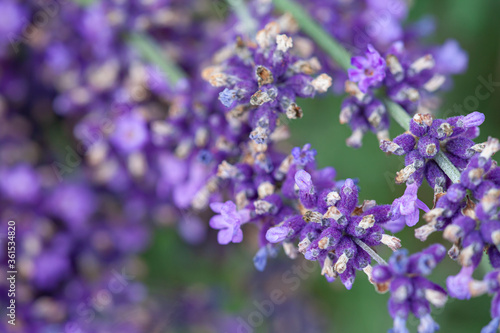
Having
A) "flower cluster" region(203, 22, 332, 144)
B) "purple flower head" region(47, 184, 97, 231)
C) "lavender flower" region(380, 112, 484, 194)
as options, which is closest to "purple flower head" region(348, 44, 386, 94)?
"flower cluster" region(203, 22, 332, 144)

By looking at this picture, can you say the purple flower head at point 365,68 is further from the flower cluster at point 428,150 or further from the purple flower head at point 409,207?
the purple flower head at point 409,207

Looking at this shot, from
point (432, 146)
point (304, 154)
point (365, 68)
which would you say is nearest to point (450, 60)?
point (365, 68)

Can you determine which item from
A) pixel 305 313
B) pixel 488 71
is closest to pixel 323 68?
pixel 488 71

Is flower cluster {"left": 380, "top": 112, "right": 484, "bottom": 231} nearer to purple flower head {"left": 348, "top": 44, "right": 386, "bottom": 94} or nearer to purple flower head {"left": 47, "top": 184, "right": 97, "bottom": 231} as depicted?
purple flower head {"left": 348, "top": 44, "right": 386, "bottom": 94}

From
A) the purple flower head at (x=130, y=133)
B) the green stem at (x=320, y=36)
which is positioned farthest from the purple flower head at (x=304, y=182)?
the purple flower head at (x=130, y=133)

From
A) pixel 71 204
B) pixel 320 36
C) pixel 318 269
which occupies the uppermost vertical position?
pixel 320 36

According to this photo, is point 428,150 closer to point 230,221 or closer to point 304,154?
point 304,154

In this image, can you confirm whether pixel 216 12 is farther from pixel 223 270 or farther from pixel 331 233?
pixel 331 233

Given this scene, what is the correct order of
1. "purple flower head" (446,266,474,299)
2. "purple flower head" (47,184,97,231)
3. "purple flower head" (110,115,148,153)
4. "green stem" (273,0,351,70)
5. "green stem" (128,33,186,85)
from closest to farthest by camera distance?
"purple flower head" (446,266,474,299) → "green stem" (273,0,351,70) → "green stem" (128,33,186,85) → "purple flower head" (110,115,148,153) → "purple flower head" (47,184,97,231)
